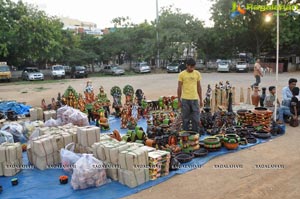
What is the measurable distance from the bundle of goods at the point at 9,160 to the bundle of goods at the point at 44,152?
270 mm

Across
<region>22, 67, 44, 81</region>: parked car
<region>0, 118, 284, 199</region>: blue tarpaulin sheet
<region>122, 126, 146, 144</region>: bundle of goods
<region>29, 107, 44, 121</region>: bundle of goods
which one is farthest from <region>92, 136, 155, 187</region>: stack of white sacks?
<region>22, 67, 44, 81</region>: parked car

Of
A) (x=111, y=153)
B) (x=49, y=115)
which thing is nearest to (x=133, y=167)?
(x=111, y=153)

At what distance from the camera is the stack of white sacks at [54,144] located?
15.1 feet

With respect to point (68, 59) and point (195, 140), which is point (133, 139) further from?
point (68, 59)

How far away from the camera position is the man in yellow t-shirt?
5711 mm

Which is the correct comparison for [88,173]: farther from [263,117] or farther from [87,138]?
[263,117]

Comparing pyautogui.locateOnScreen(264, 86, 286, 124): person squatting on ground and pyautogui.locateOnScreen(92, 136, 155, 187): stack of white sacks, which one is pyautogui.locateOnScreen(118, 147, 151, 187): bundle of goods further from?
pyautogui.locateOnScreen(264, 86, 286, 124): person squatting on ground

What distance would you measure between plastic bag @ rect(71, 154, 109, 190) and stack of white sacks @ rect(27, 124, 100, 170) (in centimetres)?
73

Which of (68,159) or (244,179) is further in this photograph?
(68,159)

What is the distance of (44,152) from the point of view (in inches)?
181

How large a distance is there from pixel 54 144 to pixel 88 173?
1.14 m

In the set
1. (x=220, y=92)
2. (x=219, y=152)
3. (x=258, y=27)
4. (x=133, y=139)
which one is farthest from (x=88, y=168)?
(x=258, y=27)

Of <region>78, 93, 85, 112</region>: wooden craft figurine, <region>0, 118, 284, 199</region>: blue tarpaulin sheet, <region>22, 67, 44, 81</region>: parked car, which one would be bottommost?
<region>0, 118, 284, 199</region>: blue tarpaulin sheet

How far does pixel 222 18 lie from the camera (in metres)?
26.5
